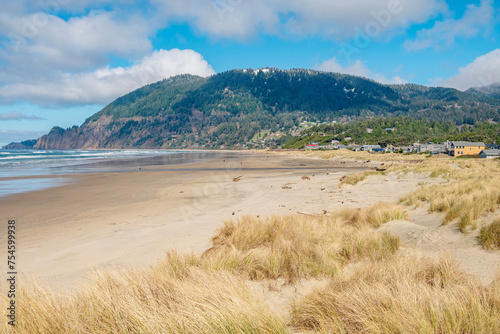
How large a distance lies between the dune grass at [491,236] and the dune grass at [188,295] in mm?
1580

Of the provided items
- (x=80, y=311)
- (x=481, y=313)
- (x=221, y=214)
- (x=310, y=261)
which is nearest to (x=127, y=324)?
(x=80, y=311)

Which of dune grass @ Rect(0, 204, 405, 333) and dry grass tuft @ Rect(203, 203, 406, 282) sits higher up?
dune grass @ Rect(0, 204, 405, 333)

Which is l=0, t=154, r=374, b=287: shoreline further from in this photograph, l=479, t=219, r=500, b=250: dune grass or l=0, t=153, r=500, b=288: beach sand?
l=479, t=219, r=500, b=250: dune grass

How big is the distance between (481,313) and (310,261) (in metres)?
2.35

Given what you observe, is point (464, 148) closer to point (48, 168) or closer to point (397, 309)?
point (48, 168)

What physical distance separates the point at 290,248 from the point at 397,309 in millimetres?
2524

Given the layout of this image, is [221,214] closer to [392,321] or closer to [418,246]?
[418,246]

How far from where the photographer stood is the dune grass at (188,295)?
265 cm

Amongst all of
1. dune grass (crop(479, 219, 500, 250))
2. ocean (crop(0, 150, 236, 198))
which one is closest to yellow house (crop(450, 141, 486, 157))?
ocean (crop(0, 150, 236, 198))

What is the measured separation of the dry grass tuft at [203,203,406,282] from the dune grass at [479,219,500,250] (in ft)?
4.99

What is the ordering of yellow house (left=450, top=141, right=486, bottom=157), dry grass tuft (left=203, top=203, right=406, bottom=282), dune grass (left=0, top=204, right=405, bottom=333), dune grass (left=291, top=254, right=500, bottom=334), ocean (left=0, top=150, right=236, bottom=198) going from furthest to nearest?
yellow house (left=450, top=141, right=486, bottom=157) → ocean (left=0, top=150, right=236, bottom=198) → dry grass tuft (left=203, top=203, right=406, bottom=282) → dune grass (left=0, top=204, right=405, bottom=333) → dune grass (left=291, top=254, right=500, bottom=334)

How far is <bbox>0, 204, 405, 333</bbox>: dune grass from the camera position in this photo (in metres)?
2.65

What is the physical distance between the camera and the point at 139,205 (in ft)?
43.3

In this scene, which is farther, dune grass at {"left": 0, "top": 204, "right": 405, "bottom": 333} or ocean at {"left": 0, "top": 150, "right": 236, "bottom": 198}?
ocean at {"left": 0, "top": 150, "right": 236, "bottom": 198}
